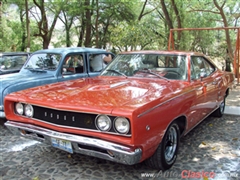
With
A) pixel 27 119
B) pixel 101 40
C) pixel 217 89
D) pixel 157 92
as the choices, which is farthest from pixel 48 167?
pixel 101 40

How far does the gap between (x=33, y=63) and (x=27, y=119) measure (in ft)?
10.5

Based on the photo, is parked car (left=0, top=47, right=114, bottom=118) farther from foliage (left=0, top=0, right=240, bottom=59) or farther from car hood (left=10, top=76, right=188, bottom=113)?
foliage (left=0, top=0, right=240, bottom=59)

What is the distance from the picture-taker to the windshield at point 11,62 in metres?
7.11

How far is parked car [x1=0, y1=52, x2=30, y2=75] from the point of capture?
7055 mm

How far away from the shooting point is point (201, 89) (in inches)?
160

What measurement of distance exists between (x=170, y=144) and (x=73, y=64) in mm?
3571

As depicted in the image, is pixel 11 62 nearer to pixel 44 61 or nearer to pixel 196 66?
pixel 44 61

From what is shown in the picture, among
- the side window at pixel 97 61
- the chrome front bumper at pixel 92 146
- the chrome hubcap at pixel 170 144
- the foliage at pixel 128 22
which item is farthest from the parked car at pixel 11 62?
the foliage at pixel 128 22

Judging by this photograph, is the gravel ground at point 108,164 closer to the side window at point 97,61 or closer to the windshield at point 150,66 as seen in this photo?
the windshield at point 150,66

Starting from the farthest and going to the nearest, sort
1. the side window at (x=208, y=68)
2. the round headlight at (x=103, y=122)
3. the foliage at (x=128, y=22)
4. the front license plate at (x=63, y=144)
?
the foliage at (x=128, y=22) → the side window at (x=208, y=68) → the front license plate at (x=63, y=144) → the round headlight at (x=103, y=122)

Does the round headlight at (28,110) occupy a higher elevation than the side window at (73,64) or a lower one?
lower

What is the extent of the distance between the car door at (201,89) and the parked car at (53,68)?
286 cm

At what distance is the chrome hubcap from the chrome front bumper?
0.80 metres

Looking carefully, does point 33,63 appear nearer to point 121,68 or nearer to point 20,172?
point 121,68
